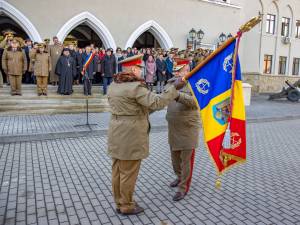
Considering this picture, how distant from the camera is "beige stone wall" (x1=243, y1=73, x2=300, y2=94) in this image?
87.1 feet

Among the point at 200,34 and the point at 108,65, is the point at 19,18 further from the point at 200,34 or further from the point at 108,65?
the point at 200,34

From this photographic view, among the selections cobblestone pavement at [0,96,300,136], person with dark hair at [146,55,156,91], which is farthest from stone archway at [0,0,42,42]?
cobblestone pavement at [0,96,300,136]

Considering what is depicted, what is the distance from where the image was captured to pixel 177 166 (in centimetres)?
496

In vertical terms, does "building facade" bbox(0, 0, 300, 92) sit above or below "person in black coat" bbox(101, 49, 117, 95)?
above

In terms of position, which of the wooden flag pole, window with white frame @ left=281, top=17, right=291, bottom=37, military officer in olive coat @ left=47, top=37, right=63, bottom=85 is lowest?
the wooden flag pole

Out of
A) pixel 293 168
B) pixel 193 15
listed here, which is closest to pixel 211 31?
pixel 193 15

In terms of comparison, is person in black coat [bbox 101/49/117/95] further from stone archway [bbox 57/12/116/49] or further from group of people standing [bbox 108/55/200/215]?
group of people standing [bbox 108/55/200/215]

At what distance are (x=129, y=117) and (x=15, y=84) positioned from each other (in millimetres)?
9726

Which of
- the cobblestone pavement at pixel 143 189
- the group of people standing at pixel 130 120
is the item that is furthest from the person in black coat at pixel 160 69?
the group of people standing at pixel 130 120

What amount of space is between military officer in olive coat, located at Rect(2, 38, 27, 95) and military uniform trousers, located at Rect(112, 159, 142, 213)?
9.23 meters

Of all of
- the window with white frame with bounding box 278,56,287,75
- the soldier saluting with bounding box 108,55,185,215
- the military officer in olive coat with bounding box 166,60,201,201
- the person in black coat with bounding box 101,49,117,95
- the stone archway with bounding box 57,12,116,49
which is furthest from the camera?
the window with white frame with bounding box 278,56,287,75

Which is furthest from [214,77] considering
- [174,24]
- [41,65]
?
[174,24]

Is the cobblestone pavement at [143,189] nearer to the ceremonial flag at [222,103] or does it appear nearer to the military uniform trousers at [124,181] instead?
the military uniform trousers at [124,181]

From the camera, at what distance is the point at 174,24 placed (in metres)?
20.0
